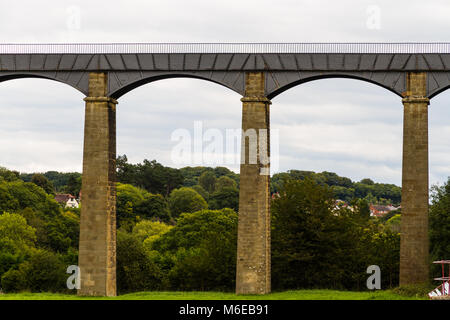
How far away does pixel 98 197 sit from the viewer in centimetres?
3947

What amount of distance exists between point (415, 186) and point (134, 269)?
25726 millimetres

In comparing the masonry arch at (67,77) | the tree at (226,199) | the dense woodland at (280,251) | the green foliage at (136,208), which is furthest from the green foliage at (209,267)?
the tree at (226,199)

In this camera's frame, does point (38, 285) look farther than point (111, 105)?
Yes

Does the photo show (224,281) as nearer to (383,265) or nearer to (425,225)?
(383,265)

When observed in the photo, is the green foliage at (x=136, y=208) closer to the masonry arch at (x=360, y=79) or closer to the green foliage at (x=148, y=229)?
the green foliage at (x=148, y=229)

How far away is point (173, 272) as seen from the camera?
5447cm

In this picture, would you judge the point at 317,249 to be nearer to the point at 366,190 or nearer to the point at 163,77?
the point at 163,77

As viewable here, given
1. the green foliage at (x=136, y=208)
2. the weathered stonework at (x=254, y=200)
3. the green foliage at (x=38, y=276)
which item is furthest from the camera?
the green foliage at (x=136, y=208)

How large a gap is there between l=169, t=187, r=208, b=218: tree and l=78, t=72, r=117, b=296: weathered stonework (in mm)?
72810

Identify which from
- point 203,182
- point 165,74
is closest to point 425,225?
point 165,74

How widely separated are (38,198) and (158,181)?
3690cm

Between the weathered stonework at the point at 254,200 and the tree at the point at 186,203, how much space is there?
7393 cm

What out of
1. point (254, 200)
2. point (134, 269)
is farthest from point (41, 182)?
point (254, 200)

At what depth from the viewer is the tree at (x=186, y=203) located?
113m
